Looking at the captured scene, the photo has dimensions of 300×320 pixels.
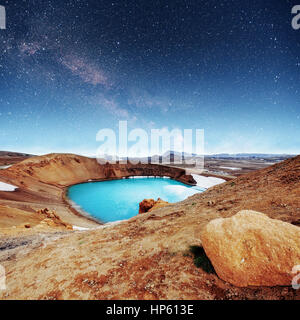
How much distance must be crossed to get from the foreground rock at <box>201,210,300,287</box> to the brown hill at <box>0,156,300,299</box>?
21 centimetres

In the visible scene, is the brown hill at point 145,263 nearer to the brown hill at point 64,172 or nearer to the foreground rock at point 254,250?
the foreground rock at point 254,250

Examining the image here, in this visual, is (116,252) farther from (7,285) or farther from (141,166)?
(141,166)

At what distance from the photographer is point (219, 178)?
2648 inches

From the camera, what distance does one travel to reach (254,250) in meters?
3.28

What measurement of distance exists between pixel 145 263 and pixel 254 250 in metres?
3.32

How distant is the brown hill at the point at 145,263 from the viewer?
11.5ft

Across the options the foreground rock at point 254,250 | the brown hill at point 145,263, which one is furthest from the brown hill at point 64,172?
the foreground rock at point 254,250

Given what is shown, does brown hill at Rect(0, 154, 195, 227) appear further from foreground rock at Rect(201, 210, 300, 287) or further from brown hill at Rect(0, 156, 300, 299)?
foreground rock at Rect(201, 210, 300, 287)

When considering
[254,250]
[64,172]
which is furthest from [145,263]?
[64,172]

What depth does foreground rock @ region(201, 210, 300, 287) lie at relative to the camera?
9.68 feet

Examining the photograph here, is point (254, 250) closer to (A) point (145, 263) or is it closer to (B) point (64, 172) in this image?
(A) point (145, 263)

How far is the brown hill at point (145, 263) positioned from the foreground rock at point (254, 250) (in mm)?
207

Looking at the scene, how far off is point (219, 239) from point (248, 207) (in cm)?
434

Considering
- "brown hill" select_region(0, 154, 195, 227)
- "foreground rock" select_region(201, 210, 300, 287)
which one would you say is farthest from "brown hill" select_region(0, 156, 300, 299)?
"brown hill" select_region(0, 154, 195, 227)
